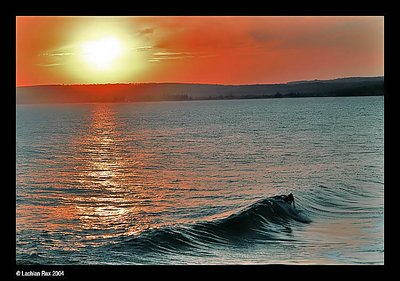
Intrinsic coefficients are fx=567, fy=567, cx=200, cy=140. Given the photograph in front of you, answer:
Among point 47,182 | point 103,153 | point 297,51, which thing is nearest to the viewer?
point 47,182

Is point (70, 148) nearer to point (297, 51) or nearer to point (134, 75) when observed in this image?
point (134, 75)

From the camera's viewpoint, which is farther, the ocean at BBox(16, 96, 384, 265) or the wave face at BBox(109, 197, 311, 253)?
the wave face at BBox(109, 197, 311, 253)

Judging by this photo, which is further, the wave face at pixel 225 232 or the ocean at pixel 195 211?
the wave face at pixel 225 232

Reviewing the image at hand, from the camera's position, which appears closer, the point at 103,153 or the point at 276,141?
the point at 103,153

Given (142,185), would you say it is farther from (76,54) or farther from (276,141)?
(276,141)

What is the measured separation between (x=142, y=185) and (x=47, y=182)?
19.1 feet

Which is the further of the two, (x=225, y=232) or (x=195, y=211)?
(x=195, y=211)

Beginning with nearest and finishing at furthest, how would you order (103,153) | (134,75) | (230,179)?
(230,179), (103,153), (134,75)

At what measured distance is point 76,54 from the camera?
63156 millimetres

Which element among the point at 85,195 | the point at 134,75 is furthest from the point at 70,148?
the point at 85,195
